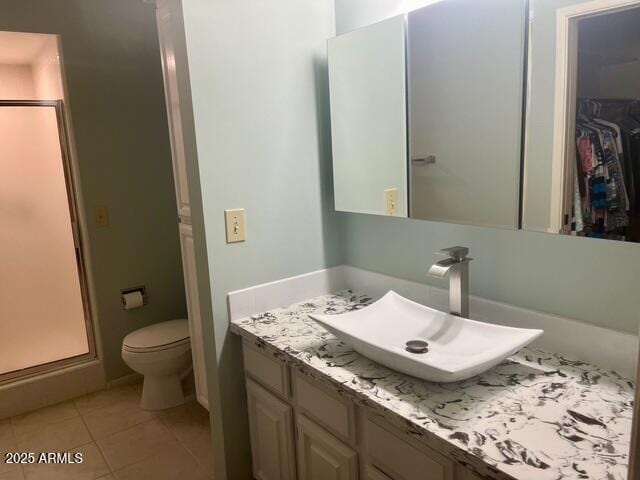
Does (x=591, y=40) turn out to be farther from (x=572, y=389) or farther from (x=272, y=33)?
(x=272, y=33)

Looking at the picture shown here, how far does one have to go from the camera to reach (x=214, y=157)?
1622 mm

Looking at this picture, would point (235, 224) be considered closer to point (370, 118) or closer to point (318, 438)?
point (370, 118)

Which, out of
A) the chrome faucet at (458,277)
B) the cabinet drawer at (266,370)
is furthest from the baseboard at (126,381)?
the chrome faucet at (458,277)

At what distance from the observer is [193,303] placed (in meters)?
2.12

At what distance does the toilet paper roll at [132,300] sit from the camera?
114 inches

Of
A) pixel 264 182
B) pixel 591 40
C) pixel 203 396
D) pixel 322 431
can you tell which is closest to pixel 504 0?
pixel 591 40

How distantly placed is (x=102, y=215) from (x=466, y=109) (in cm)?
221

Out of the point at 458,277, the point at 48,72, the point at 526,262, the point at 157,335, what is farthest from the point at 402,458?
the point at 48,72

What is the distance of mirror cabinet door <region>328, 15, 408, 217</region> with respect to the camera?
159 cm

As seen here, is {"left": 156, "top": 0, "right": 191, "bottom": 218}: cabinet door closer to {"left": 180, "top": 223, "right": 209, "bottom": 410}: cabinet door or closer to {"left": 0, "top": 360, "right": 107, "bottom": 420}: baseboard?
{"left": 180, "top": 223, "right": 209, "bottom": 410}: cabinet door

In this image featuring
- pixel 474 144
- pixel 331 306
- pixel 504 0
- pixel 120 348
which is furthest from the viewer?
pixel 120 348

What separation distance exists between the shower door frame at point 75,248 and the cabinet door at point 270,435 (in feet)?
5.26

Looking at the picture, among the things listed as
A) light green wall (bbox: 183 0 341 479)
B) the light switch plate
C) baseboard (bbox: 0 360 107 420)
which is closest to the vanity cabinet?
light green wall (bbox: 183 0 341 479)

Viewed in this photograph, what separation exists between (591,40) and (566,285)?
0.63 metres
